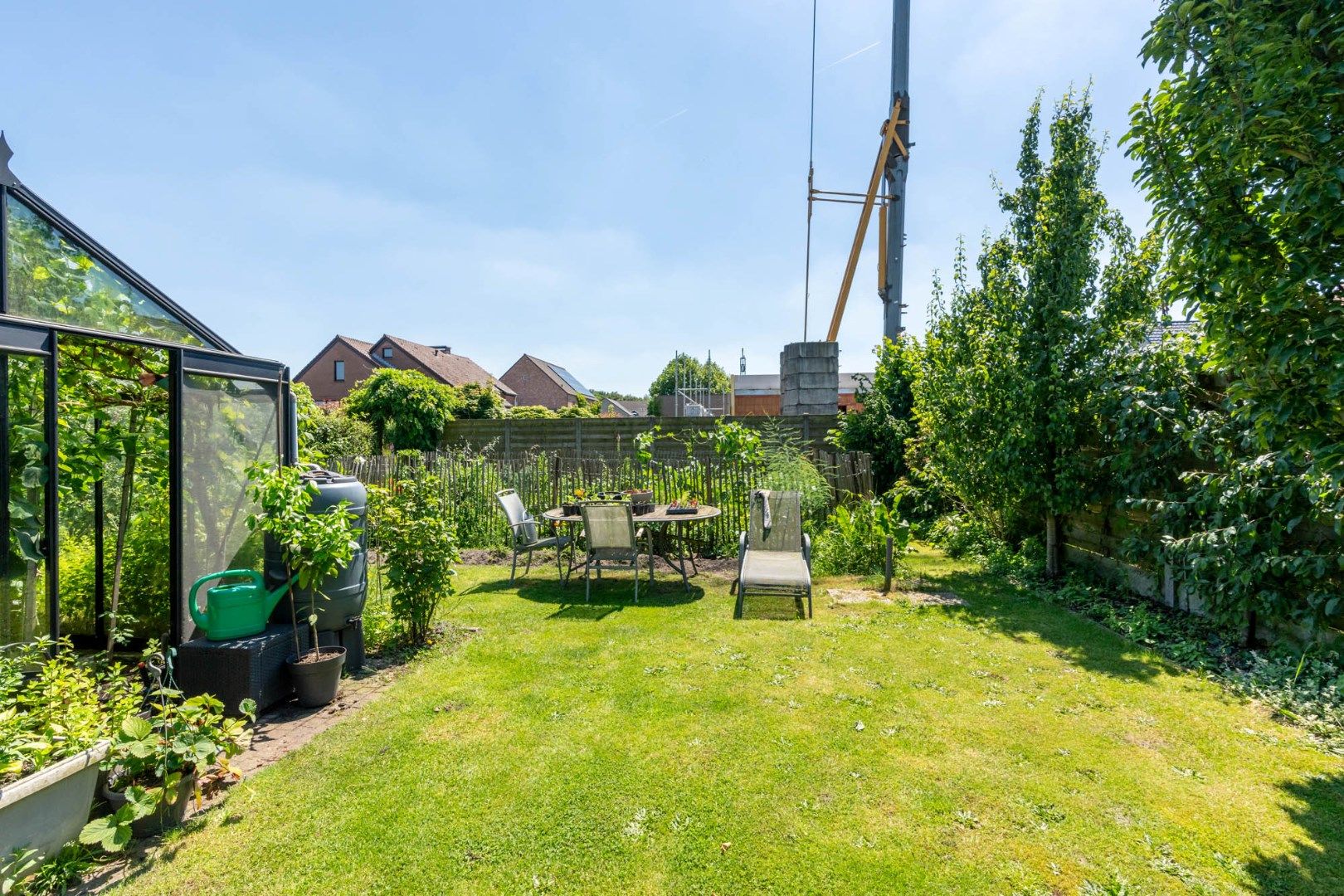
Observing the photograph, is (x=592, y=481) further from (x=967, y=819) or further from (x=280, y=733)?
(x=967, y=819)

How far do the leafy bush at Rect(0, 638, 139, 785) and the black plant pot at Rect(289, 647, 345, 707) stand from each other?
0.98 metres

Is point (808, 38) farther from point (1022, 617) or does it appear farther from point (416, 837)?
point (416, 837)

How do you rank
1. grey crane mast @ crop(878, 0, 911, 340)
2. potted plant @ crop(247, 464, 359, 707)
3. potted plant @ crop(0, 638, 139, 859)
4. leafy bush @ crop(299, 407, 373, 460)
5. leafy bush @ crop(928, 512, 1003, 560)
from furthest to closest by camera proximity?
leafy bush @ crop(299, 407, 373, 460), grey crane mast @ crop(878, 0, 911, 340), leafy bush @ crop(928, 512, 1003, 560), potted plant @ crop(247, 464, 359, 707), potted plant @ crop(0, 638, 139, 859)

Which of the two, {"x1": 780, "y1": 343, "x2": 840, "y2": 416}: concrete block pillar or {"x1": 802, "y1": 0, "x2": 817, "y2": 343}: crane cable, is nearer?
{"x1": 780, "y1": 343, "x2": 840, "y2": 416}: concrete block pillar

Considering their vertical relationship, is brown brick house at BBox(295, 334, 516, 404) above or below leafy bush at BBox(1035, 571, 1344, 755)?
above

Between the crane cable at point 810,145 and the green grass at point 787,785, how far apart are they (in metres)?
10.2

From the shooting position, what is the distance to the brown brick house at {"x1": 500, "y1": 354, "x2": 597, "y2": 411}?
44031 mm

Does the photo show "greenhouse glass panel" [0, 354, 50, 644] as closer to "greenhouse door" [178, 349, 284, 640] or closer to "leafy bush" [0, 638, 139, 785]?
"leafy bush" [0, 638, 139, 785]

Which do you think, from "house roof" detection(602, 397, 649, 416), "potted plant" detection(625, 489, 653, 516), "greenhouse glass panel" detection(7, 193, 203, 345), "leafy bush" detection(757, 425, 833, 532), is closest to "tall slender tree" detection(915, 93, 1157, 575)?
"leafy bush" detection(757, 425, 833, 532)

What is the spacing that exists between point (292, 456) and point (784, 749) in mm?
3896

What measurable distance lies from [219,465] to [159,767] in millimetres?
2050

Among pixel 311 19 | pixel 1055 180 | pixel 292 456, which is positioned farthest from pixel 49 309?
pixel 1055 180

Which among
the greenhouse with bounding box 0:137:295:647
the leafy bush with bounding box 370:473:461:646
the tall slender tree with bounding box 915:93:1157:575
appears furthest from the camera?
the tall slender tree with bounding box 915:93:1157:575

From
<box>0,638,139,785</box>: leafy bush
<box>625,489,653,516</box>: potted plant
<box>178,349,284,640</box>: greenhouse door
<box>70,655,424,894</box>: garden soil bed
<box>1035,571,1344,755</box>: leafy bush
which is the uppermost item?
<box>178,349,284,640</box>: greenhouse door
